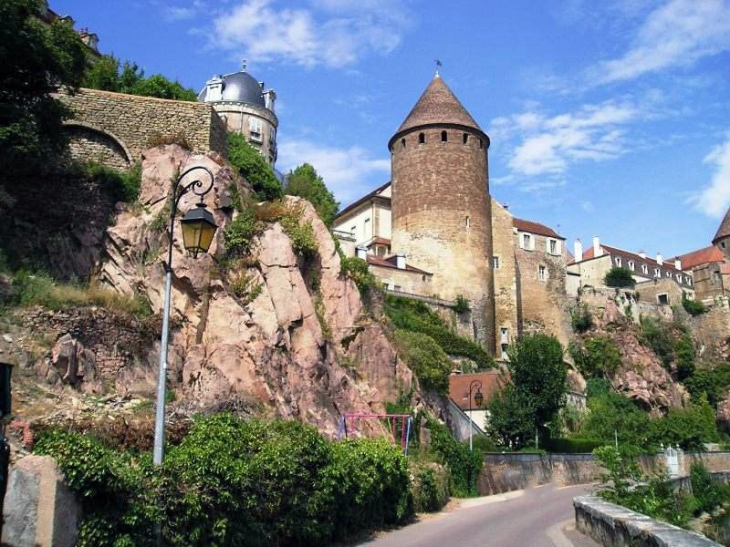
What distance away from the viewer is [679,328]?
60062mm

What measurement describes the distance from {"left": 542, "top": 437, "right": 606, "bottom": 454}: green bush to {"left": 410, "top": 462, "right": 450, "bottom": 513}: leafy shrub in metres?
17.8

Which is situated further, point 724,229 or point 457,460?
point 724,229

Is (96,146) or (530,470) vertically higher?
(96,146)

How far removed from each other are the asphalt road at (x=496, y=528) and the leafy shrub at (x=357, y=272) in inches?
286

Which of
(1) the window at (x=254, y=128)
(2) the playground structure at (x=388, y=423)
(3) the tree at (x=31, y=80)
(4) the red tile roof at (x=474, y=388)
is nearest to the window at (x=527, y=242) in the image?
(4) the red tile roof at (x=474, y=388)

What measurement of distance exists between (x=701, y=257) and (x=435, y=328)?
51371 millimetres

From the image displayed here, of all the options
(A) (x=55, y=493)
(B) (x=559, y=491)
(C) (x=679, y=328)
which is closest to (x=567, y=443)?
(B) (x=559, y=491)

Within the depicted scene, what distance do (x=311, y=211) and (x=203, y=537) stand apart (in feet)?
45.8

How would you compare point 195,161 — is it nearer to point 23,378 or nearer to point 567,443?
point 23,378

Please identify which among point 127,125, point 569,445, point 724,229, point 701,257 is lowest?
point 569,445

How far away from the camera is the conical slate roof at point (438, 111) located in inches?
1919

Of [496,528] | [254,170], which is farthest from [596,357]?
[496,528]

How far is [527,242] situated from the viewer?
5628 cm

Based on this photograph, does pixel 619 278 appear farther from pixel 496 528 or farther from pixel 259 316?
pixel 496 528
